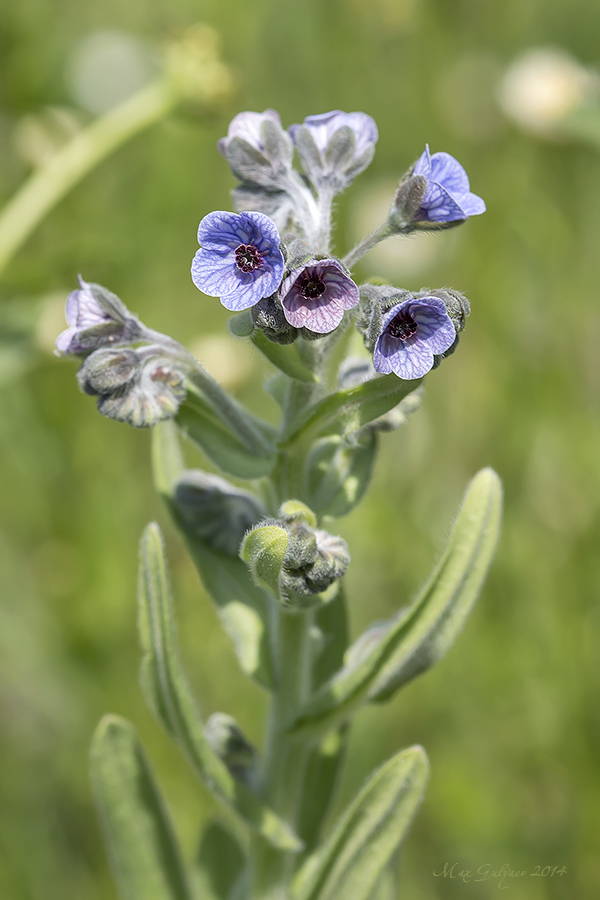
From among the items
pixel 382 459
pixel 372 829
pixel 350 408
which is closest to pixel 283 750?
pixel 372 829

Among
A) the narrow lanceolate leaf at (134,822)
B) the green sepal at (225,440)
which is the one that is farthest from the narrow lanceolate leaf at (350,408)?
the narrow lanceolate leaf at (134,822)

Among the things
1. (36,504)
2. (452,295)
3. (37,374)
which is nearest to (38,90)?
(37,374)

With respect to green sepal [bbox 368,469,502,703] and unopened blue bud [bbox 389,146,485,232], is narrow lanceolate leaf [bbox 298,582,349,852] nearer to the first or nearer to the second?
green sepal [bbox 368,469,502,703]

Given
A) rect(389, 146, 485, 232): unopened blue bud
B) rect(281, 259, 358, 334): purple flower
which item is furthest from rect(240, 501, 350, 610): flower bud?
rect(389, 146, 485, 232): unopened blue bud

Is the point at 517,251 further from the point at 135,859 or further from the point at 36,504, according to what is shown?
the point at 135,859

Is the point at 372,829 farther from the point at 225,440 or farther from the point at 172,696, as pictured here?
the point at 225,440

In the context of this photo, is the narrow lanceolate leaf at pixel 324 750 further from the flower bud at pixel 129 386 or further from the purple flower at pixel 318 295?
the purple flower at pixel 318 295
